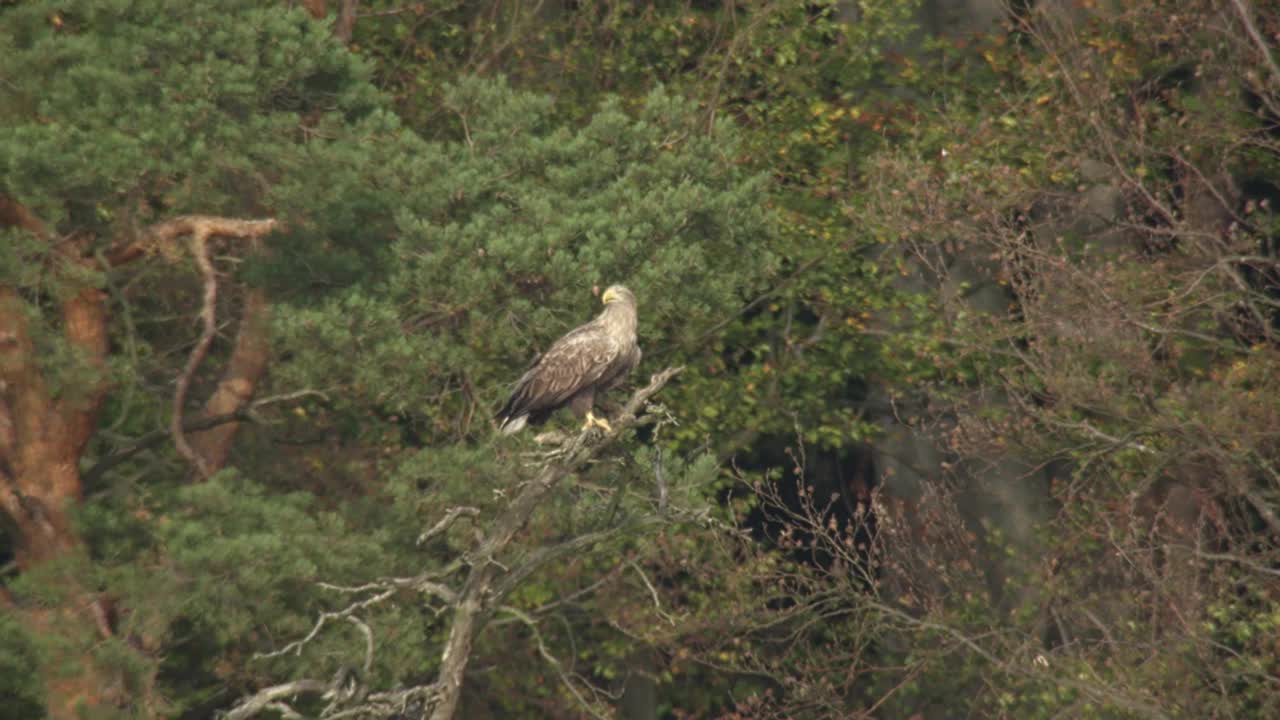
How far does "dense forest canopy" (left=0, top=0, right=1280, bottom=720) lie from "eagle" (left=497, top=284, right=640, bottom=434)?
293 mm

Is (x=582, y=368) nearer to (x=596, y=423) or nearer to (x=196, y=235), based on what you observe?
(x=596, y=423)

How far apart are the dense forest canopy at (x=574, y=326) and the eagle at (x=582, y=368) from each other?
29cm

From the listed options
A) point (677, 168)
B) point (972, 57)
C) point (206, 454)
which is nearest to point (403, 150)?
point (677, 168)

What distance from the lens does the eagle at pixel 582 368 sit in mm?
11297

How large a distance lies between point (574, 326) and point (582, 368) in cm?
200

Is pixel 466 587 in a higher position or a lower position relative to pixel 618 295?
lower

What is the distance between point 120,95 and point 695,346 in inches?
271

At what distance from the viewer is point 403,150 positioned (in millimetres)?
13461

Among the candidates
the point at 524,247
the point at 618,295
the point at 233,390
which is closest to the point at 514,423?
the point at 618,295

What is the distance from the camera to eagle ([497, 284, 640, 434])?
11297 millimetres

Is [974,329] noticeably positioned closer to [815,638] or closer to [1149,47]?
[1149,47]

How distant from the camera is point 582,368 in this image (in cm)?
1130

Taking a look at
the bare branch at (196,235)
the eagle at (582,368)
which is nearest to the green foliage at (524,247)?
the bare branch at (196,235)

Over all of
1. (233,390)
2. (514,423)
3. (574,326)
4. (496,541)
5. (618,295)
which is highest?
(618,295)
